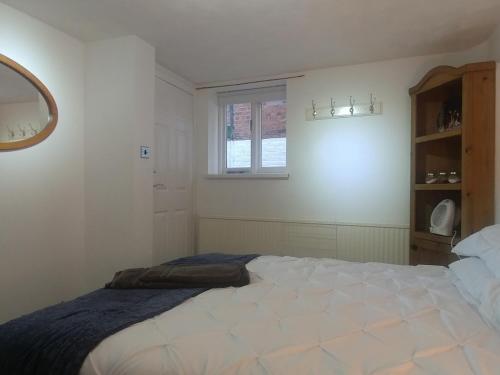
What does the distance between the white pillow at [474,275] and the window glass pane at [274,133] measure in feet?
6.47

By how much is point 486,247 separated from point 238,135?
2560mm

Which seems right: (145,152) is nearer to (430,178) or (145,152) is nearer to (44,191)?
(44,191)

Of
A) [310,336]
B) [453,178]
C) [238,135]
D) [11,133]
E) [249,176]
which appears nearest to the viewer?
[310,336]

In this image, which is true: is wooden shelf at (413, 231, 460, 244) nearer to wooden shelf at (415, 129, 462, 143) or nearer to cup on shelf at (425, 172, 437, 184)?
cup on shelf at (425, 172, 437, 184)

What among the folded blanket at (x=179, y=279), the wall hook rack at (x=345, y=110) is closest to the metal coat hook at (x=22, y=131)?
the folded blanket at (x=179, y=279)

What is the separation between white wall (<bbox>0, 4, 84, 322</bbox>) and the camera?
2.02 m

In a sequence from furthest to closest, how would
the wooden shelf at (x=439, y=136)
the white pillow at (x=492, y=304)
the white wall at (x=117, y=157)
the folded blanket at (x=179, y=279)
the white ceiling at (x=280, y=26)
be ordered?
the white wall at (x=117, y=157) < the wooden shelf at (x=439, y=136) < the white ceiling at (x=280, y=26) < the folded blanket at (x=179, y=279) < the white pillow at (x=492, y=304)

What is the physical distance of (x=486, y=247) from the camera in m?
1.48

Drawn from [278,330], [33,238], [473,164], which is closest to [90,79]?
[33,238]

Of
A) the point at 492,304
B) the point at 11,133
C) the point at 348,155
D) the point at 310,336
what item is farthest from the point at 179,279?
the point at 348,155

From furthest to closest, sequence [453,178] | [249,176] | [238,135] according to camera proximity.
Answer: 1. [238,135]
2. [249,176]
3. [453,178]

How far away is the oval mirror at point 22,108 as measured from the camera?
199 cm

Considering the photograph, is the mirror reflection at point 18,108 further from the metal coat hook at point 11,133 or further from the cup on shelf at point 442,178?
the cup on shelf at point 442,178

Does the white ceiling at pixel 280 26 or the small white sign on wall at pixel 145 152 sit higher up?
the white ceiling at pixel 280 26
